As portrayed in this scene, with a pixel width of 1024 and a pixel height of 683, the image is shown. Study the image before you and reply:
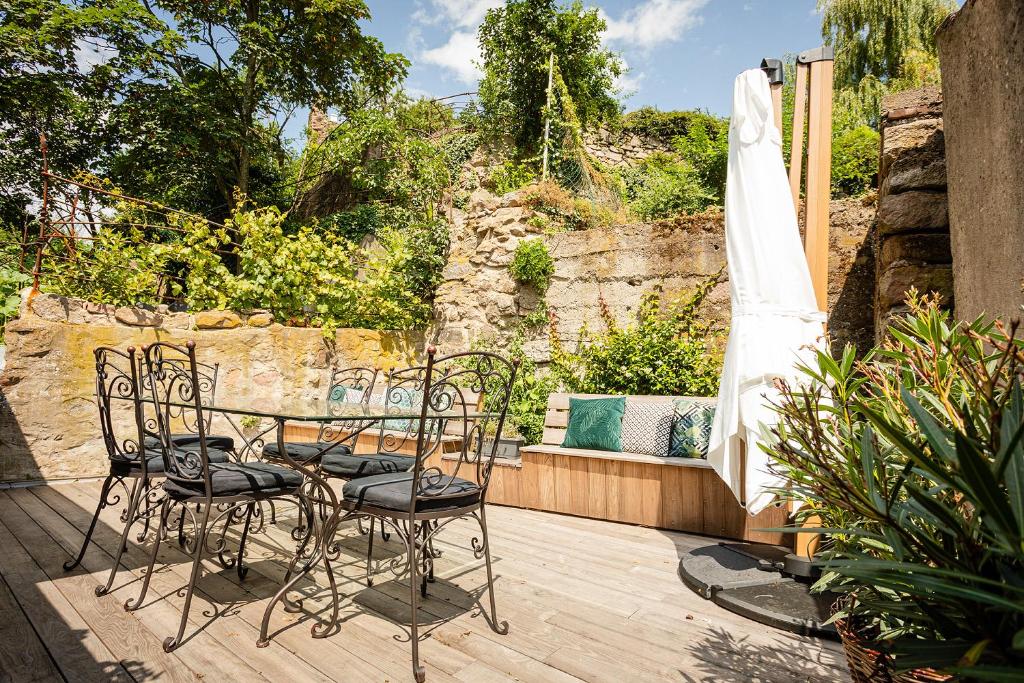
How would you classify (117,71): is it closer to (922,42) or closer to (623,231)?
(623,231)

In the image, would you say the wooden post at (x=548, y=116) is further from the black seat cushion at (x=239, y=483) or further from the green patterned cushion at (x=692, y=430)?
the black seat cushion at (x=239, y=483)

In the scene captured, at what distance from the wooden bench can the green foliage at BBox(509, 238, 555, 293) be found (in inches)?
76.2

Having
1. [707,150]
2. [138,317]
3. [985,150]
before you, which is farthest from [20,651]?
[707,150]

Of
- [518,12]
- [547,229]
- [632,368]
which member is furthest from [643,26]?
[632,368]

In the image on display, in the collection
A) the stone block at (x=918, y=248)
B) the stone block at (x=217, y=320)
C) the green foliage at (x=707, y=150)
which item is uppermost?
the green foliage at (x=707, y=150)

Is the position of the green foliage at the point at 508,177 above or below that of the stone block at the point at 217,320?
above

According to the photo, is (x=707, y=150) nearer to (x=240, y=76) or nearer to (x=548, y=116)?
(x=548, y=116)

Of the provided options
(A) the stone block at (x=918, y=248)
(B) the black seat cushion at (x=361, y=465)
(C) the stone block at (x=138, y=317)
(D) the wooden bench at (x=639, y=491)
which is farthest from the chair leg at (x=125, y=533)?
(A) the stone block at (x=918, y=248)

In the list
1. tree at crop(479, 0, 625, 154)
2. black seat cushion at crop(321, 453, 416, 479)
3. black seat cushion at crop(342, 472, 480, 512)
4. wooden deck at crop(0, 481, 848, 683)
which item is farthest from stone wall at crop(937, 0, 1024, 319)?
tree at crop(479, 0, 625, 154)

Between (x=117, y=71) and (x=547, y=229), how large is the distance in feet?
29.6

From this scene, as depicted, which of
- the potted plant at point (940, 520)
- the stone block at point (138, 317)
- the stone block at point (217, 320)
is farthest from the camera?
the stone block at point (217, 320)

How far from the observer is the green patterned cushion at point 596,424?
3930mm

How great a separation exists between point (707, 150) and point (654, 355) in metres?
4.73

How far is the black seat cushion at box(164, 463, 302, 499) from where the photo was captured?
7.19 ft
